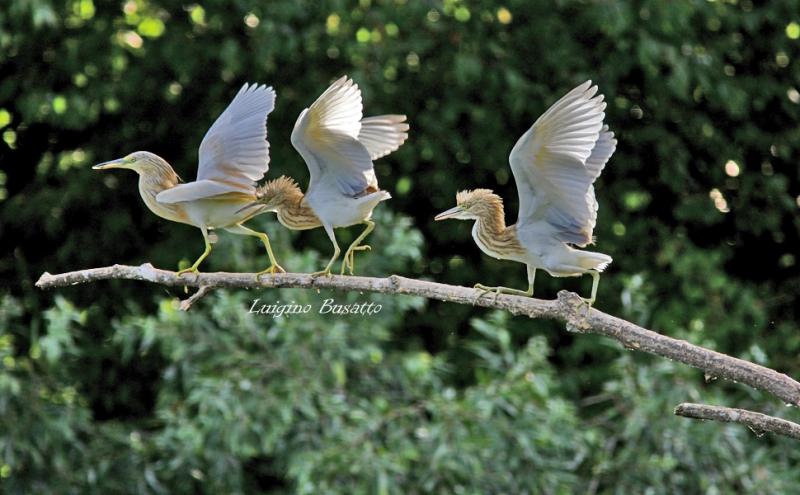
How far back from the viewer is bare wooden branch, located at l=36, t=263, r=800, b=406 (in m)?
2.51

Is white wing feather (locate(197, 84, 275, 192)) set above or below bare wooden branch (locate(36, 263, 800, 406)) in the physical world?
above

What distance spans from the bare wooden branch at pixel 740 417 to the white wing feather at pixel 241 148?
39.8 inches

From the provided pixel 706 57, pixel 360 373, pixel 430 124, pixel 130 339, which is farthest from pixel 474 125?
pixel 130 339

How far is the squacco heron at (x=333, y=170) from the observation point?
2850 millimetres

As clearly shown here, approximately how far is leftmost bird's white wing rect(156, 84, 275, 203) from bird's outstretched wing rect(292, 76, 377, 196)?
3.1 inches

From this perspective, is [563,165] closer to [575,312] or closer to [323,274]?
[575,312]

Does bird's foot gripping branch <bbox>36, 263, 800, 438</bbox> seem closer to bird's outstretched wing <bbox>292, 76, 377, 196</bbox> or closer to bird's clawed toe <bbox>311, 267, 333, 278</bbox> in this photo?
bird's clawed toe <bbox>311, 267, 333, 278</bbox>

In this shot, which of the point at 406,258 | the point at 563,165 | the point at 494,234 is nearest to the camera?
the point at 563,165

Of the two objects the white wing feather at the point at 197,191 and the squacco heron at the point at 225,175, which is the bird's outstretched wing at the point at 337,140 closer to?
the squacco heron at the point at 225,175

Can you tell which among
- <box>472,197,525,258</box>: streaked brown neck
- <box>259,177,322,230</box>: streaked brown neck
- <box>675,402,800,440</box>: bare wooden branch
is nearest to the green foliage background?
<box>259,177,322,230</box>: streaked brown neck

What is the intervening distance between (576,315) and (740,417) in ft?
1.17

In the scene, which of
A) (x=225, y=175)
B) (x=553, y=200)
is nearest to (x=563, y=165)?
(x=553, y=200)

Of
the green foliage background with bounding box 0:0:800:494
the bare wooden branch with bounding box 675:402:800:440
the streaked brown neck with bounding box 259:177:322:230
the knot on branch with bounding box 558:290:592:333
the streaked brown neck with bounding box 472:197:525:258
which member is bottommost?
the green foliage background with bounding box 0:0:800:494

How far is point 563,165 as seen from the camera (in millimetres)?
2730
